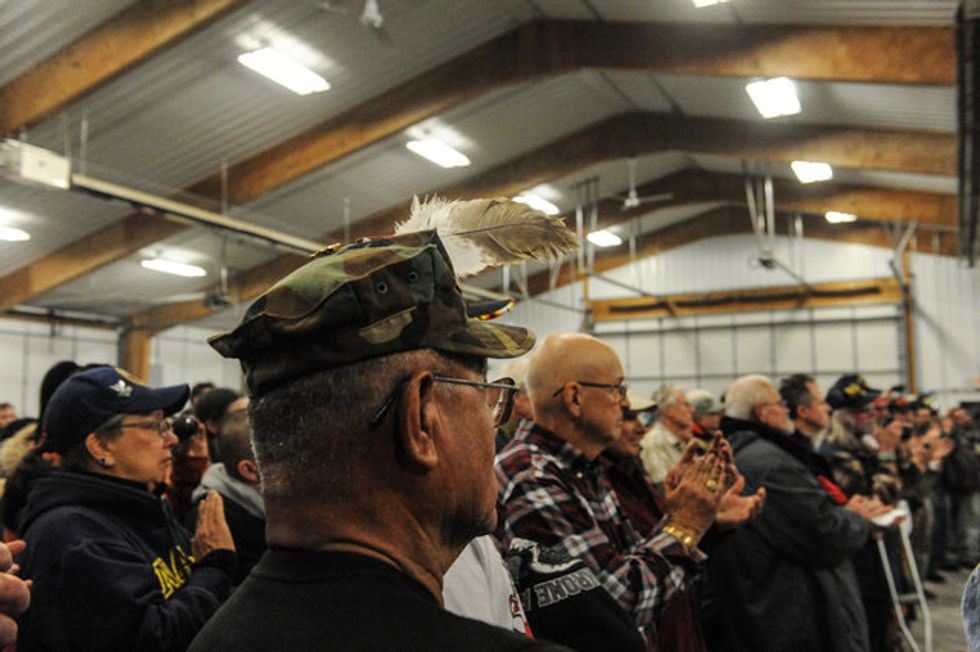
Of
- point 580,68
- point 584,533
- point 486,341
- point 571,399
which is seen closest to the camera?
point 486,341

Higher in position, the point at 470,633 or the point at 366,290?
the point at 366,290

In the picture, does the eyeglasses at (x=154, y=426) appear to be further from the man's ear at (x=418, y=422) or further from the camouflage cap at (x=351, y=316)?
the man's ear at (x=418, y=422)

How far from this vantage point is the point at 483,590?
1418 millimetres

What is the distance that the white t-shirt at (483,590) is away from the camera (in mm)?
1375

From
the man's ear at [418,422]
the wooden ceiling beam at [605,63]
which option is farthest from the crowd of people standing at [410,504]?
the wooden ceiling beam at [605,63]

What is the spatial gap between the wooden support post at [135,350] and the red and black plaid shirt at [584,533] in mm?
15077

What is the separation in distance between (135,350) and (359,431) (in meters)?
16.3

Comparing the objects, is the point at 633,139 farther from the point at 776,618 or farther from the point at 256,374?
the point at 256,374

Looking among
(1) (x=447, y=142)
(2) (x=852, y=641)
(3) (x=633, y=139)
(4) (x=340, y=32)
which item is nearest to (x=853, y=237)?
(3) (x=633, y=139)

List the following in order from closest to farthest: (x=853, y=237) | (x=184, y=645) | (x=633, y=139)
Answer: (x=184, y=645) → (x=633, y=139) → (x=853, y=237)

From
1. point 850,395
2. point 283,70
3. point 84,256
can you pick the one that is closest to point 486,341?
point 850,395

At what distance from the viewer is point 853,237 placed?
16.3 meters

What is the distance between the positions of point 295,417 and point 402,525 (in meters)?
0.18

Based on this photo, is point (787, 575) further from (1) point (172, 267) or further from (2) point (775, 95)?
(1) point (172, 267)
